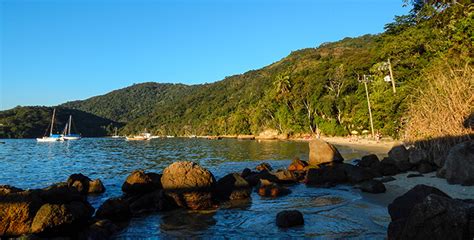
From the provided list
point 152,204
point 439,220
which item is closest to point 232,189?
point 152,204

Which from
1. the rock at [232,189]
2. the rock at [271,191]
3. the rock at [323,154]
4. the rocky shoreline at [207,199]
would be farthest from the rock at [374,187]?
the rock at [323,154]

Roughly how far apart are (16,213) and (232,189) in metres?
9.35

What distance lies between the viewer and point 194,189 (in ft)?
49.3

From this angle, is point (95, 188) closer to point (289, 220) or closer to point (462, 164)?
point (289, 220)

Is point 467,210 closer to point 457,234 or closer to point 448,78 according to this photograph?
point 457,234

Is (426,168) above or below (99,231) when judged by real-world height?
above

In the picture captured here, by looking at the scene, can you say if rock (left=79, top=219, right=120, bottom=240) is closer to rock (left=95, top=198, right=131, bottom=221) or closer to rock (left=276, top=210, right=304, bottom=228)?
rock (left=95, top=198, right=131, bottom=221)

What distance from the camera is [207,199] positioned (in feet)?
49.5

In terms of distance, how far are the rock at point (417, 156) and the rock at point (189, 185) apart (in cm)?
1353

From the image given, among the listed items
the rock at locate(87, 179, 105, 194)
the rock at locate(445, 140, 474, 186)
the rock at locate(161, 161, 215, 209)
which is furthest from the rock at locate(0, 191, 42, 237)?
the rock at locate(445, 140, 474, 186)

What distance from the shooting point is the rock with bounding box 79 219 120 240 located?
10688mm

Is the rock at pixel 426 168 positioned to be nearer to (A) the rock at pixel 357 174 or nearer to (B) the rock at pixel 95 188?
(A) the rock at pixel 357 174

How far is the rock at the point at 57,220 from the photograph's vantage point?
10.5 meters

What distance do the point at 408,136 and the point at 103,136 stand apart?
631ft
